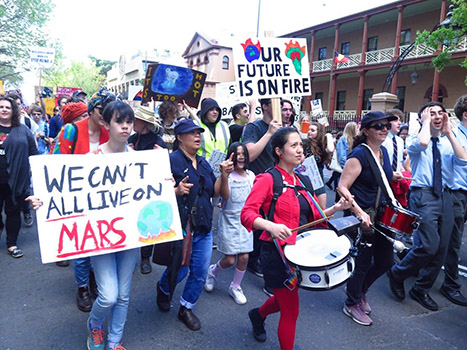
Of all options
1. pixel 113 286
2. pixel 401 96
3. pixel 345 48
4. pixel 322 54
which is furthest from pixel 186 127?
pixel 322 54

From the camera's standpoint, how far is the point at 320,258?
89.7 inches

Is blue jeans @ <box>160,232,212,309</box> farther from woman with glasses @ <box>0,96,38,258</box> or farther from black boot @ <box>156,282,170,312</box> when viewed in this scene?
woman with glasses @ <box>0,96,38,258</box>

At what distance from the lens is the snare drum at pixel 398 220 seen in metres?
3.05

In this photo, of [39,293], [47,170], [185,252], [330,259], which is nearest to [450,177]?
[330,259]

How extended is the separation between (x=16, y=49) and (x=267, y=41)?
30315 millimetres

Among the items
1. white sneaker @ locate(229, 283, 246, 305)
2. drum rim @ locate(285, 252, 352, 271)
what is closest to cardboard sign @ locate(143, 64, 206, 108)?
white sneaker @ locate(229, 283, 246, 305)

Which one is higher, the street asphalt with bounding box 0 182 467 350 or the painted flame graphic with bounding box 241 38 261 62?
the painted flame graphic with bounding box 241 38 261 62

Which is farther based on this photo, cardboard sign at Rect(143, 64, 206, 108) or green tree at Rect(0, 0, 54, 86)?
green tree at Rect(0, 0, 54, 86)

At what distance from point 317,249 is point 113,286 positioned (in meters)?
1.50

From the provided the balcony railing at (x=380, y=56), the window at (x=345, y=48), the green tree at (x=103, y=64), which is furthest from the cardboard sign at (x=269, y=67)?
the green tree at (x=103, y=64)

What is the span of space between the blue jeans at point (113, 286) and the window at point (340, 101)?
27.8 metres

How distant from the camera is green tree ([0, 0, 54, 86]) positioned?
26.0 m

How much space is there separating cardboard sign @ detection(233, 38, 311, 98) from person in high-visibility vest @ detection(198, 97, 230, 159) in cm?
67

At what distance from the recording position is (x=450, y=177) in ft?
12.8
